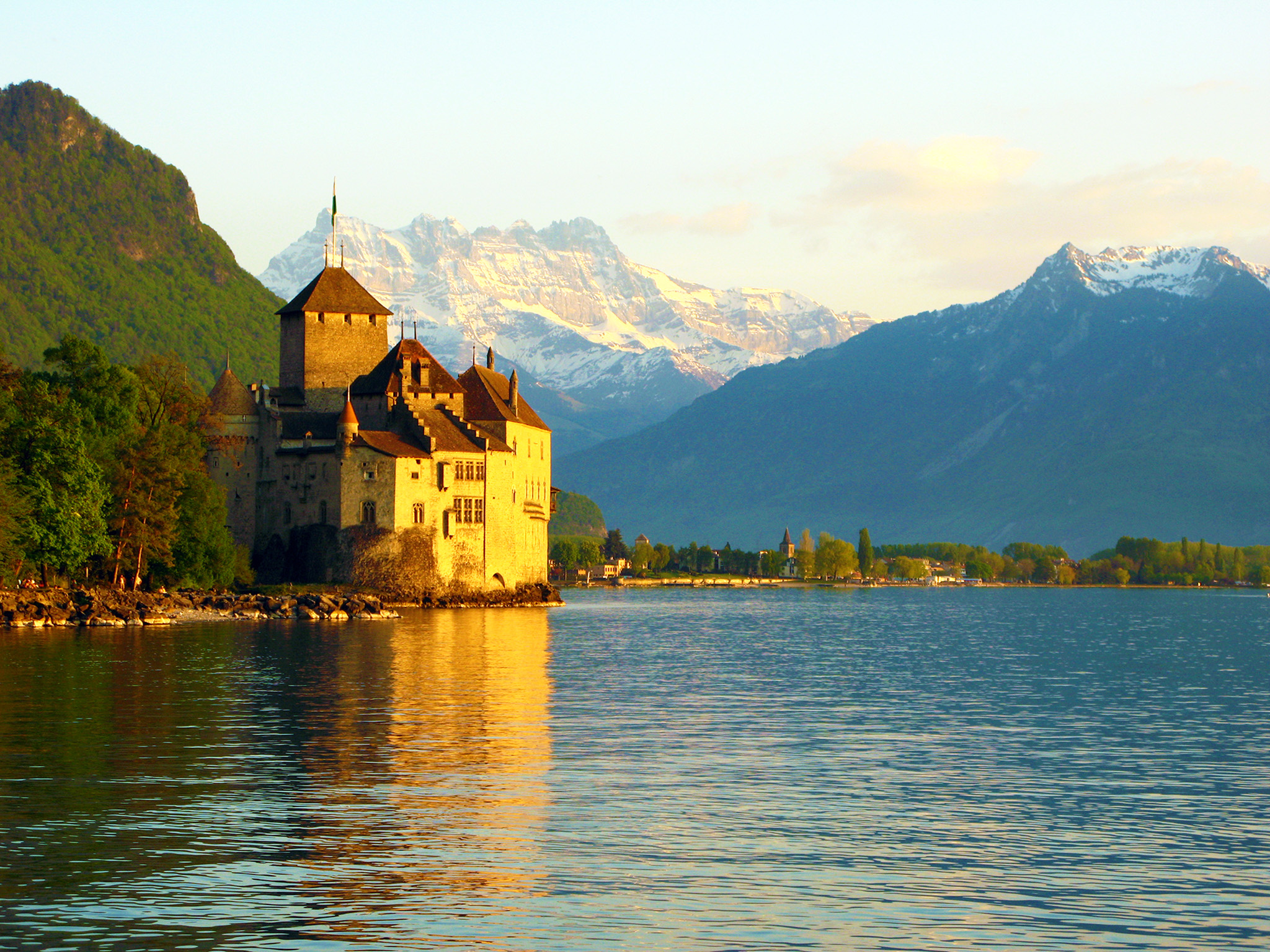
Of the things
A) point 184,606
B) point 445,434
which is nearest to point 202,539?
point 184,606

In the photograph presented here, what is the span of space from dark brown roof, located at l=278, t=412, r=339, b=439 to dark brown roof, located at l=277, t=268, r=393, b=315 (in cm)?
934

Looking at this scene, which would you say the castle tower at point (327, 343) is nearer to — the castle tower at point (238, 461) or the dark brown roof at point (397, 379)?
the dark brown roof at point (397, 379)

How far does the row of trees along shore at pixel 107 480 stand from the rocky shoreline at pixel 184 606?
6.56 ft

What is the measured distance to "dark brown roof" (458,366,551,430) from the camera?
12275 cm

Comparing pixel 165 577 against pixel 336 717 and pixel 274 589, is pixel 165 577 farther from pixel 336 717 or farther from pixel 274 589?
pixel 336 717

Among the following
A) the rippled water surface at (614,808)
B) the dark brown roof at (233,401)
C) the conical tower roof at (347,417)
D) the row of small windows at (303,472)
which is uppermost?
the dark brown roof at (233,401)

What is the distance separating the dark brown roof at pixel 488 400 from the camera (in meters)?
123

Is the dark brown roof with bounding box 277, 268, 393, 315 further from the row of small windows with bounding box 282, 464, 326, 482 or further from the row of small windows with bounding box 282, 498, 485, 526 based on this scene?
the row of small windows with bounding box 282, 498, 485, 526

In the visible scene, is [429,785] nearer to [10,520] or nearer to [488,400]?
[10,520]

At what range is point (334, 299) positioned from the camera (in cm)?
12712

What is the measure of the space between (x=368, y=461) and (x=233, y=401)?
14096 mm

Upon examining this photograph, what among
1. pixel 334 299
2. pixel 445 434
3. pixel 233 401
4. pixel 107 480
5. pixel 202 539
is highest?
pixel 334 299

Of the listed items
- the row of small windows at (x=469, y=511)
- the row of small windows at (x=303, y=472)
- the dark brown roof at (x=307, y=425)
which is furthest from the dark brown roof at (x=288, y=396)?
the row of small windows at (x=469, y=511)

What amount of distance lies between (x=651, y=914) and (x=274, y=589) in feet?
305
